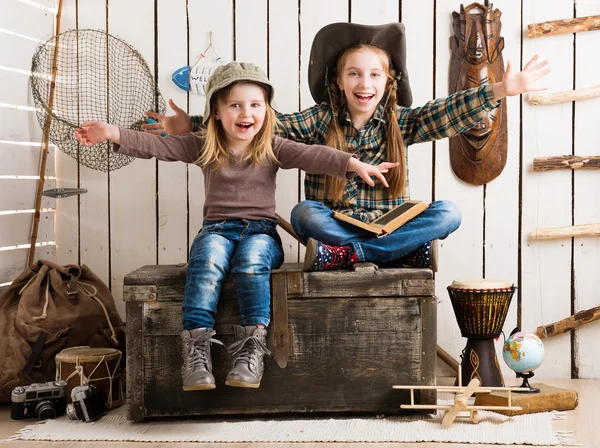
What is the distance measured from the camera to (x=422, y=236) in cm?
266

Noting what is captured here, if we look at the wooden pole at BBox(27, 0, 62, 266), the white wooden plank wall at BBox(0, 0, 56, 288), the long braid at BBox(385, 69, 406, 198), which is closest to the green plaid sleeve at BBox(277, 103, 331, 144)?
the long braid at BBox(385, 69, 406, 198)

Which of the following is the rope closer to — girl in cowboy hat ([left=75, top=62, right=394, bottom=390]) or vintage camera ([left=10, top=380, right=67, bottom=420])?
vintage camera ([left=10, top=380, right=67, bottom=420])

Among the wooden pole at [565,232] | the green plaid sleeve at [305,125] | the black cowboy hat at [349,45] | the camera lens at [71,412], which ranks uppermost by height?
the black cowboy hat at [349,45]

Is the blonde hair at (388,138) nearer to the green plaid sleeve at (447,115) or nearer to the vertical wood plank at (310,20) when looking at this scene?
the green plaid sleeve at (447,115)

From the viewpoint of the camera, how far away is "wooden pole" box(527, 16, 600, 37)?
310cm

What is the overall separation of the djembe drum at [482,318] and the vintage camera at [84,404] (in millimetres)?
1367

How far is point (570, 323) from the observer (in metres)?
3.15

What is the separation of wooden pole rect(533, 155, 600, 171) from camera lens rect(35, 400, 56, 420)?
2.18m

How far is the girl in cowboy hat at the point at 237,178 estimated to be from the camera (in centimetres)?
242

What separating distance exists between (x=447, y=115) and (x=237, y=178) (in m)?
0.86

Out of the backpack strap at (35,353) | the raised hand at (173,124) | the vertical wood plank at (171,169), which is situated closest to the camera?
the backpack strap at (35,353)

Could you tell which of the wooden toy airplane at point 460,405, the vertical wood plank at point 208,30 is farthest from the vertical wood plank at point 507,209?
the vertical wood plank at point 208,30

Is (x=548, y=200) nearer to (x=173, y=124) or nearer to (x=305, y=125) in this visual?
(x=305, y=125)

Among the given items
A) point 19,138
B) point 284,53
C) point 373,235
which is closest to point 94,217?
point 19,138
